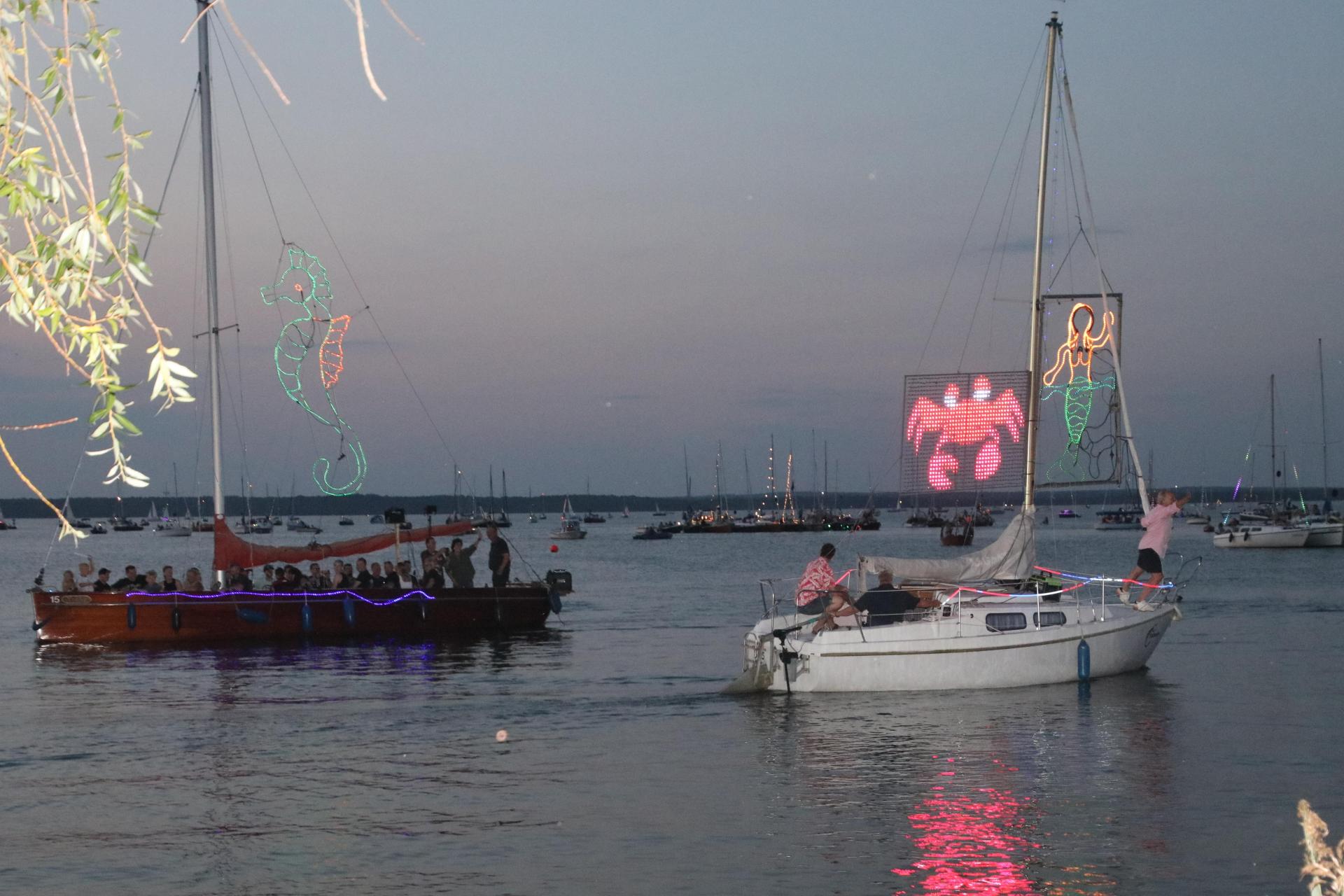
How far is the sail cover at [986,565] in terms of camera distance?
27.9m

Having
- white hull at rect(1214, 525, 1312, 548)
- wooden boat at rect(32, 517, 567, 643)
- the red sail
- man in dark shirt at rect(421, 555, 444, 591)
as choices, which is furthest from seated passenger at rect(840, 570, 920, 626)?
white hull at rect(1214, 525, 1312, 548)

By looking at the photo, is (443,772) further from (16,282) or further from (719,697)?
(16,282)

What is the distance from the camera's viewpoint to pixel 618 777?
2044 centimetres

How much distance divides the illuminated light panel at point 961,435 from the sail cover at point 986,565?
1.02 meters

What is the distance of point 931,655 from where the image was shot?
26.2 meters

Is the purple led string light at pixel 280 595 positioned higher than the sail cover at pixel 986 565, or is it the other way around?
the sail cover at pixel 986 565

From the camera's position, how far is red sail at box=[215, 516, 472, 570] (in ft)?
123

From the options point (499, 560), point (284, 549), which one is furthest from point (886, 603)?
point (284, 549)

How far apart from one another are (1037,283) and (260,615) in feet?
68.9

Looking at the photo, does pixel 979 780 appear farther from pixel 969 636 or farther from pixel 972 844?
pixel 969 636

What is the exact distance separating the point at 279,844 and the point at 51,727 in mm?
11395

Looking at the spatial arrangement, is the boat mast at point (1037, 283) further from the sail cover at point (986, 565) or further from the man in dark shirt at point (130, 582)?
the man in dark shirt at point (130, 582)

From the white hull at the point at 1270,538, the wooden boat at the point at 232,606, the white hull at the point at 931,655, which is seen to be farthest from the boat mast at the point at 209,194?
the white hull at the point at 1270,538

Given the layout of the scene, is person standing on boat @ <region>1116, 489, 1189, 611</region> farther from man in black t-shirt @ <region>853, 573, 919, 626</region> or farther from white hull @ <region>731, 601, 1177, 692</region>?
man in black t-shirt @ <region>853, 573, 919, 626</region>
